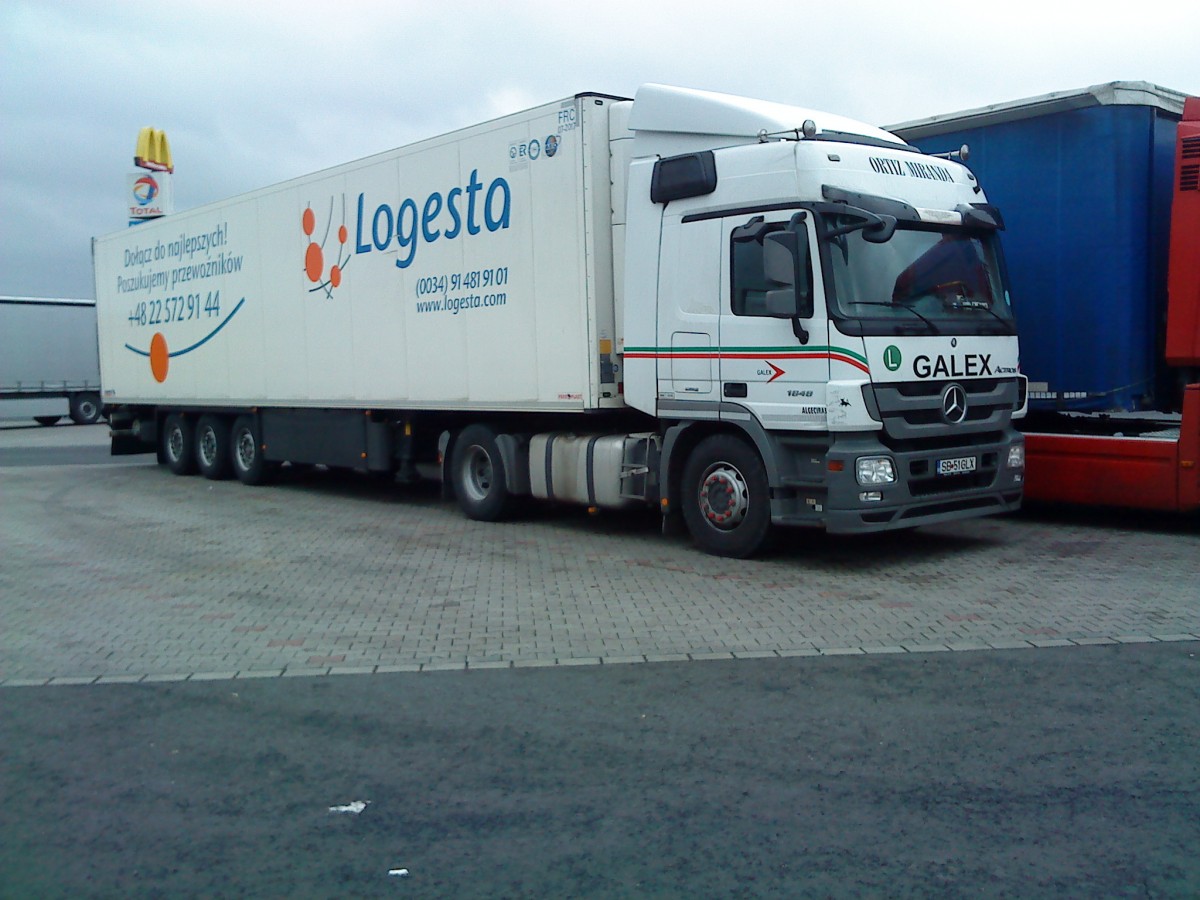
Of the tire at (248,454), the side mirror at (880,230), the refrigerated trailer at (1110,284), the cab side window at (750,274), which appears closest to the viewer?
the side mirror at (880,230)

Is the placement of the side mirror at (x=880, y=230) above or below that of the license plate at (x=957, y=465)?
above

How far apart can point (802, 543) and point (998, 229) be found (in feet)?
10.4

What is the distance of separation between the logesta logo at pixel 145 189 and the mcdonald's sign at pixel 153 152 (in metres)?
0.29

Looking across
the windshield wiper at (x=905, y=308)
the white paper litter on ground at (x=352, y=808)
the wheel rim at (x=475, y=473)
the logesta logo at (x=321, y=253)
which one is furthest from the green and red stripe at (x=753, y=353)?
the white paper litter on ground at (x=352, y=808)

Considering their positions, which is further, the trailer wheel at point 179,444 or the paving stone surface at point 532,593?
the trailer wheel at point 179,444

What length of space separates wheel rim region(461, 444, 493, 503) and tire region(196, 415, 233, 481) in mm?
6236

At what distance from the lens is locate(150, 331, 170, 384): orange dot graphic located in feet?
61.0

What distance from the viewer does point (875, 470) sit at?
8.96 m

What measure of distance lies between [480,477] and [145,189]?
1832 cm

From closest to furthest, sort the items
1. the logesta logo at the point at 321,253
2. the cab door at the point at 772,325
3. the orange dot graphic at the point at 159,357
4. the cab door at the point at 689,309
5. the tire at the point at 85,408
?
1. the cab door at the point at 772,325
2. the cab door at the point at 689,309
3. the logesta logo at the point at 321,253
4. the orange dot graphic at the point at 159,357
5. the tire at the point at 85,408

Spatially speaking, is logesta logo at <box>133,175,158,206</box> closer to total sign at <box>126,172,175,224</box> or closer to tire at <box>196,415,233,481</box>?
total sign at <box>126,172,175,224</box>

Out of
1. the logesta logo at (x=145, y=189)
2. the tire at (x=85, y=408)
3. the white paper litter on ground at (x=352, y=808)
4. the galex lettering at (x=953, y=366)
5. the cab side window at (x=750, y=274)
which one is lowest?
the white paper litter on ground at (x=352, y=808)

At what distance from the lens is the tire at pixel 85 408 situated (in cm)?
3878

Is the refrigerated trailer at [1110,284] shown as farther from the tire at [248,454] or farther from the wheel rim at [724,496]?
the tire at [248,454]
